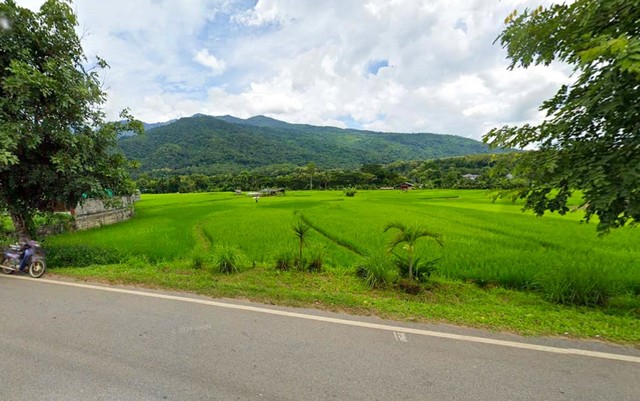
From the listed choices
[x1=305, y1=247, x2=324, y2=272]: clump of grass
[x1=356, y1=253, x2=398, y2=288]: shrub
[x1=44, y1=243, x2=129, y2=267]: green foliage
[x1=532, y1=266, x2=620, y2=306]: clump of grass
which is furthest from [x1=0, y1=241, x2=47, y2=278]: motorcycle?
[x1=532, y1=266, x2=620, y2=306]: clump of grass

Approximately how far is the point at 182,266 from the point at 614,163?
8059mm

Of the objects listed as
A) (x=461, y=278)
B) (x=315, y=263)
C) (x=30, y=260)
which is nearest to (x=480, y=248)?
(x=461, y=278)

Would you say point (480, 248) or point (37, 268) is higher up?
point (37, 268)

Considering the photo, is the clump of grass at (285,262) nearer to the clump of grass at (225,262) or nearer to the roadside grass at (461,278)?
the roadside grass at (461,278)

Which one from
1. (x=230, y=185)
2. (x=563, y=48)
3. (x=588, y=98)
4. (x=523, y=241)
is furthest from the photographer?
(x=230, y=185)

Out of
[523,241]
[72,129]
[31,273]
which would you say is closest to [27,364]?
[31,273]

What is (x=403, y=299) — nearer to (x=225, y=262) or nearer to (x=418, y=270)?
(x=418, y=270)

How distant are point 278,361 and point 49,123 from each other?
7.44 metres

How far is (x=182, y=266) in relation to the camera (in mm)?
6867

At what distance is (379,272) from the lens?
5.59 meters

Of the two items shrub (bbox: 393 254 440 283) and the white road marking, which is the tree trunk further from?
shrub (bbox: 393 254 440 283)

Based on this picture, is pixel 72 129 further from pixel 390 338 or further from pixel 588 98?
pixel 588 98

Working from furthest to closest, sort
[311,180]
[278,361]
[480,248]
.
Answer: [311,180]
[480,248]
[278,361]

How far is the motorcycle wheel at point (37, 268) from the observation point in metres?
5.91
